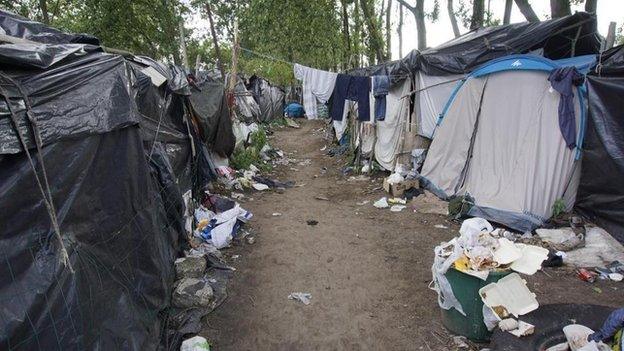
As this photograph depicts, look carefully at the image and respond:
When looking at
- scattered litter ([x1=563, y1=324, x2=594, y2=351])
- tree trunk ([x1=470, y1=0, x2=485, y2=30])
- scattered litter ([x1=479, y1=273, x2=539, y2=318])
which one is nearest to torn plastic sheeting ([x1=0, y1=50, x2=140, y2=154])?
scattered litter ([x1=479, y1=273, x2=539, y2=318])

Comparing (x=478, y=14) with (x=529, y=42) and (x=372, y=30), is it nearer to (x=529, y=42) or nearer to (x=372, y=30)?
(x=372, y=30)

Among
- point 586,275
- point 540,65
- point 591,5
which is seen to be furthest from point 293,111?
point 586,275

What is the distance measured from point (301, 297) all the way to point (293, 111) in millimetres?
18856

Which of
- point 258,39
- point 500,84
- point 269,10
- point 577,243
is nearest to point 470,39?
point 500,84

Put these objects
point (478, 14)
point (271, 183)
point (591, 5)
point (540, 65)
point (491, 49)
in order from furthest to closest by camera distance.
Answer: point (478, 14)
point (271, 183)
point (591, 5)
point (491, 49)
point (540, 65)

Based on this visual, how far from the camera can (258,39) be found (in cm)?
1266

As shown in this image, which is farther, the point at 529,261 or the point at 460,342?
the point at 460,342

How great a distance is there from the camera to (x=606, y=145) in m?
4.40

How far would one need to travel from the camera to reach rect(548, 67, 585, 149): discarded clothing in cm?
455

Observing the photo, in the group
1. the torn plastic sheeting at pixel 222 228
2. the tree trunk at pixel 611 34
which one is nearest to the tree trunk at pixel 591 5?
the tree trunk at pixel 611 34

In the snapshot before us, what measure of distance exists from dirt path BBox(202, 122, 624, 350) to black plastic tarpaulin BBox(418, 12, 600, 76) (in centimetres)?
264

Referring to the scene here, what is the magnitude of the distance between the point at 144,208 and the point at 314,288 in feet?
6.55

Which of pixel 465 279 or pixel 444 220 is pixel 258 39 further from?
pixel 465 279

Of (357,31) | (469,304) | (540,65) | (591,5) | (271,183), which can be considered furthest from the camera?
(357,31)
